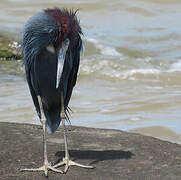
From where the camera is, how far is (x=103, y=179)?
4.23 metres

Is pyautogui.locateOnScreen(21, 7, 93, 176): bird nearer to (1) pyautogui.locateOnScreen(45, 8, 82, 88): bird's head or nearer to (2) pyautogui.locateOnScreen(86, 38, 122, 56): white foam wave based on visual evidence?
(1) pyautogui.locateOnScreen(45, 8, 82, 88): bird's head

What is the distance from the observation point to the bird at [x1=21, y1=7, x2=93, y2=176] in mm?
4227

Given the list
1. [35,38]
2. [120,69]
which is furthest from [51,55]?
[120,69]

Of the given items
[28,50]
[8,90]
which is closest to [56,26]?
[28,50]

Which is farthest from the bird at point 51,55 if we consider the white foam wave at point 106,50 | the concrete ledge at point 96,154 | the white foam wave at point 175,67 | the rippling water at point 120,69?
the white foam wave at point 106,50

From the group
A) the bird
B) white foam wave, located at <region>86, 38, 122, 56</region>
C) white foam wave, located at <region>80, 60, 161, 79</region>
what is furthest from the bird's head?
white foam wave, located at <region>86, 38, 122, 56</region>

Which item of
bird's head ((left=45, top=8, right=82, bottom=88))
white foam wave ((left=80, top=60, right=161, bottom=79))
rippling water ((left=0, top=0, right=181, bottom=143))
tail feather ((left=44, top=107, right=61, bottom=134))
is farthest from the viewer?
white foam wave ((left=80, top=60, right=161, bottom=79))

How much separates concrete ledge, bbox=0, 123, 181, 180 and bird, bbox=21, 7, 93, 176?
0.18m

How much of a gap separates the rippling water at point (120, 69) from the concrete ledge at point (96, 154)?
6.71 feet

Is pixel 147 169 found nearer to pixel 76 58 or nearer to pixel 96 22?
pixel 76 58

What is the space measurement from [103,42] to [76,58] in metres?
10.6

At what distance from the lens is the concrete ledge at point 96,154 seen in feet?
14.3

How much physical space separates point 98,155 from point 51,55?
1084 millimetres

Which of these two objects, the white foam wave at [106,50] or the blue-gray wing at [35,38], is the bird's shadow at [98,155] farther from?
the white foam wave at [106,50]
